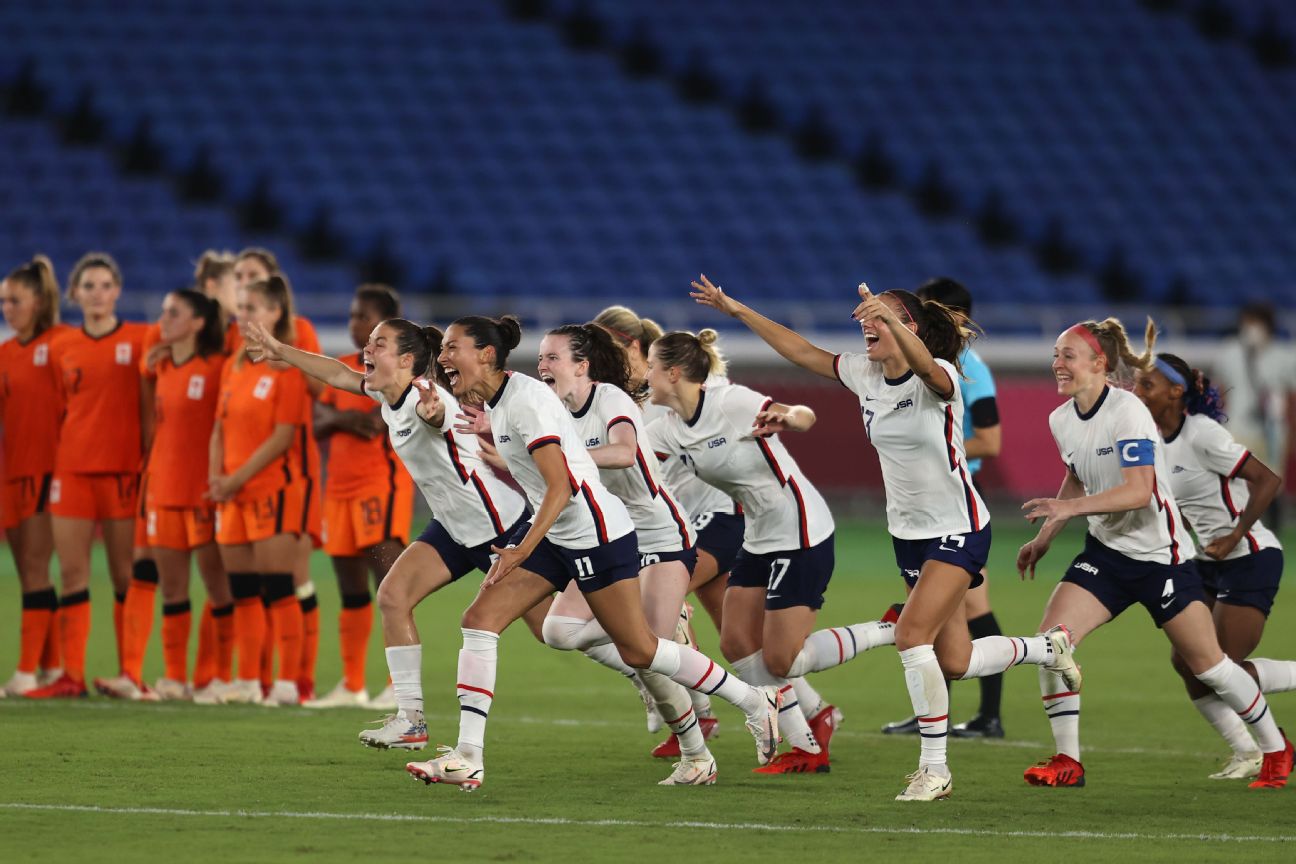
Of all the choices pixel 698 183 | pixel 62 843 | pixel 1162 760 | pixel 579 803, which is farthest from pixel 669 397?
pixel 698 183

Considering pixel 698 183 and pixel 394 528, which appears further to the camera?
pixel 698 183

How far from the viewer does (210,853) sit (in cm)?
609

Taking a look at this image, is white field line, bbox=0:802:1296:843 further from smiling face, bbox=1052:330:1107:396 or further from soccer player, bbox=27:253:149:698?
soccer player, bbox=27:253:149:698

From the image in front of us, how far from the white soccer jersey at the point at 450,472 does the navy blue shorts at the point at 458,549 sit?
0.04 metres

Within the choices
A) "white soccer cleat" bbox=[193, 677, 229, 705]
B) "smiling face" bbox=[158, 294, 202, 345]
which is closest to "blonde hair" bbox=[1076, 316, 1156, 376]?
"smiling face" bbox=[158, 294, 202, 345]

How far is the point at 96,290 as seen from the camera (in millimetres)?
10508

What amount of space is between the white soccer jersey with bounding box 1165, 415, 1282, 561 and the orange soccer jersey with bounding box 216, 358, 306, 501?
4.48m

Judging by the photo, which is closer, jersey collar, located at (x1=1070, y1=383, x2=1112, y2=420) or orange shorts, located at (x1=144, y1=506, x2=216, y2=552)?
jersey collar, located at (x1=1070, y1=383, x2=1112, y2=420)

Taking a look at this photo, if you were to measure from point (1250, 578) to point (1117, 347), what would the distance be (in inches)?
49.9

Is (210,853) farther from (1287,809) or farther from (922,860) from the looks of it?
(1287,809)

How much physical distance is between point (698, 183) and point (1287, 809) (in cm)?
2042

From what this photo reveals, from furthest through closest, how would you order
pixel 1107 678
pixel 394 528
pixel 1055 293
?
pixel 1055 293
pixel 1107 678
pixel 394 528

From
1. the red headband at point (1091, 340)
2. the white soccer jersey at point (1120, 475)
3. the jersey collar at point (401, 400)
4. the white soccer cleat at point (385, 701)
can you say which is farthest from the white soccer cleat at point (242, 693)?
the red headband at point (1091, 340)

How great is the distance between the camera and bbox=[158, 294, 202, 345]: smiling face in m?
10.3
